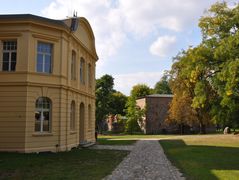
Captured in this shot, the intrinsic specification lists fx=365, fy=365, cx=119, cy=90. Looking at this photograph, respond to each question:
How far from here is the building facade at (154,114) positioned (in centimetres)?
6197

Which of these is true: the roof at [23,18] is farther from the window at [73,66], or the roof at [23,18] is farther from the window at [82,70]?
the window at [82,70]

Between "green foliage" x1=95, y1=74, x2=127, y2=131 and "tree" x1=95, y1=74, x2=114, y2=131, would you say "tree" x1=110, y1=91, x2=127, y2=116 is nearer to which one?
"green foliage" x1=95, y1=74, x2=127, y2=131

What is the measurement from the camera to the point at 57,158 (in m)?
19.1

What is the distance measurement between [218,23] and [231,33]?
4.75 feet

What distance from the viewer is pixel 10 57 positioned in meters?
22.5

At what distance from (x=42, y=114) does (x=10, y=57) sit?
4042mm

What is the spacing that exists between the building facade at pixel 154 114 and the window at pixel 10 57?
41.1 m

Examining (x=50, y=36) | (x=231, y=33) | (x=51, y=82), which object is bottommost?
(x=51, y=82)

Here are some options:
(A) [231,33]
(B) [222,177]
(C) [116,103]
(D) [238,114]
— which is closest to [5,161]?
(B) [222,177]

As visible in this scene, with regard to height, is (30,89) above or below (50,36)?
below

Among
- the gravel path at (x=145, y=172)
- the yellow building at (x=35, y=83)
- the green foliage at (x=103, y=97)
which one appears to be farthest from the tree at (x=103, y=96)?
the gravel path at (x=145, y=172)

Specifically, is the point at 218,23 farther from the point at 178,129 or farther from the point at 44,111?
the point at 178,129

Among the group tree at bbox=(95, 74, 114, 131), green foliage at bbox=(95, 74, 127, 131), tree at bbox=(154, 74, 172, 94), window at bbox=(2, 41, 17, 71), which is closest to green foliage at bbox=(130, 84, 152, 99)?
green foliage at bbox=(95, 74, 127, 131)

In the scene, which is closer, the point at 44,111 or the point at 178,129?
the point at 44,111
